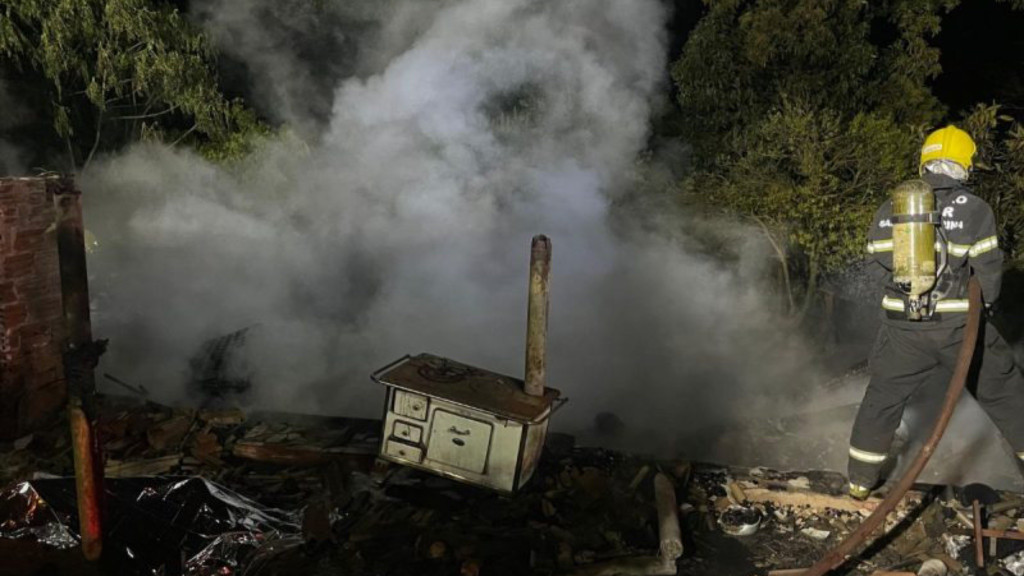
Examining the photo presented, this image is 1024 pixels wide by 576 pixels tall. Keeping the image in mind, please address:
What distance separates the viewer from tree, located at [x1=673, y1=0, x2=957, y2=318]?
25.2 ft

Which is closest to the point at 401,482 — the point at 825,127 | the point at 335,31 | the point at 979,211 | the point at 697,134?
the point at 979,211

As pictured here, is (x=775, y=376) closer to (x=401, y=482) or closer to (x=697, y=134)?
(x=697, y=134)

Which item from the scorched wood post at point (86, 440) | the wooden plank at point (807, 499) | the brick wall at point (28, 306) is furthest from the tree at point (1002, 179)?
the brick wall at point (28, 306)

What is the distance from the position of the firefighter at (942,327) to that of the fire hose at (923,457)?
115 mm

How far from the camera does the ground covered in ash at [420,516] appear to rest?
152 inches

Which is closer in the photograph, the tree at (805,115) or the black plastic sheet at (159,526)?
the black plastic sheet at (159,526)

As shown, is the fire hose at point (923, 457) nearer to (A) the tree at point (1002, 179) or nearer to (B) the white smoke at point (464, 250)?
(B) the white smoke at point (464, 250)

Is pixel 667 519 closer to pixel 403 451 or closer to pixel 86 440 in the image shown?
pixel 403 451

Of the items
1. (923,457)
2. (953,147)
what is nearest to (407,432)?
(923,457)

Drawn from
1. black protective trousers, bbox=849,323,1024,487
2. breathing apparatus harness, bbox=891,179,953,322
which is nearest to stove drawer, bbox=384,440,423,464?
black protective trousers, bbox=849,323,1024,487

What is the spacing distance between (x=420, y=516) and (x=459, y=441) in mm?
509

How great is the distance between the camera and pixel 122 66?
31.1 ft

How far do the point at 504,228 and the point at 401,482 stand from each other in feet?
13.2

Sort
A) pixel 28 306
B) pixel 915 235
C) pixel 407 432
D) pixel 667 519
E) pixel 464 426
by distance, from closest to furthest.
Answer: pixel 915 235 < pixel 667 519 < pixel 464 426 < pixel 407 432 < pixel 28 306
